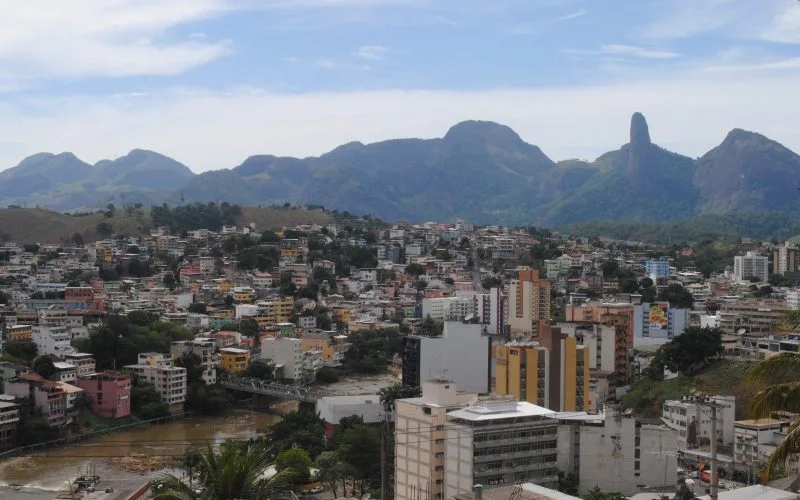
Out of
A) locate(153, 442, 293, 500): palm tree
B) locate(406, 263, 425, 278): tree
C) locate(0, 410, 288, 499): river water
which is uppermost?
locate(406, 263, 425, 278): tree

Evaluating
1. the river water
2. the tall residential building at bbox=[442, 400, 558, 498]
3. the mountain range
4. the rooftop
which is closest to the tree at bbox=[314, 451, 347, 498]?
the river water

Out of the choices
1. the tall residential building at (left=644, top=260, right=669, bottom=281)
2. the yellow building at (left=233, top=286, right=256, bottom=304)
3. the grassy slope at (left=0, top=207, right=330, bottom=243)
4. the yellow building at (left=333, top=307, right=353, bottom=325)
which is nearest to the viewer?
the yellow building at (left=333, top=307, right=353, bottom=325)

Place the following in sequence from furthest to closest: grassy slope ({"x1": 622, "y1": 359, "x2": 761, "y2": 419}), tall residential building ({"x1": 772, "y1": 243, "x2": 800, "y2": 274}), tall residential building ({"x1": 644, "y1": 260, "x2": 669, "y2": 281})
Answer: tall residential building ({"x1": 772, "y1": 243, "x2": 800, "y2": 274}) < tall residential building ({"x1": 644, "y1": 260, "x2": 669, "y2": 281}) < grassy slope ({"x1": 622, "y1": 359, "x2": 761, "y2": 419})

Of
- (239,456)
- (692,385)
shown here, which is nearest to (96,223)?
(692,385)

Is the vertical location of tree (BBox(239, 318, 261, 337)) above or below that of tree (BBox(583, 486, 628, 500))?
above

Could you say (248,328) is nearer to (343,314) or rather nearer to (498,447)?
(343,314)

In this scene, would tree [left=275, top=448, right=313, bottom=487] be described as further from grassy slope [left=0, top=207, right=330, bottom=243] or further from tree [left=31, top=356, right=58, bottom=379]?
grassy slope [left=0, top=207, right=330, bottom=243]
